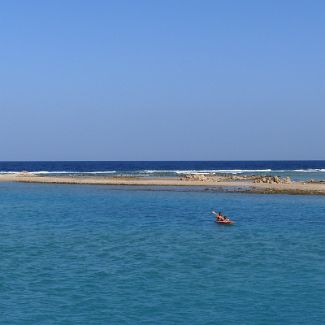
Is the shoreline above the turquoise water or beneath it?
above

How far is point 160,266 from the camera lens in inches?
914

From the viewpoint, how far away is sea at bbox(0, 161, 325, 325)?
17.1 meters

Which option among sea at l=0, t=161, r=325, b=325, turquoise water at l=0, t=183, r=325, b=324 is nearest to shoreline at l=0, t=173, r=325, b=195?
sea at l=0, t=161, r=325, b=325

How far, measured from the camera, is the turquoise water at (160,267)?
1712cm

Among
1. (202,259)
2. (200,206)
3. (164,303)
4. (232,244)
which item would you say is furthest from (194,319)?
(200,206)

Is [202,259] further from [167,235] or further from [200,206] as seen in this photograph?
[200,206]

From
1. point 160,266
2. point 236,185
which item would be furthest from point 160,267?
point 236,185

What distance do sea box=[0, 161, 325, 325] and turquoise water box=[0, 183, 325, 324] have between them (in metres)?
0.04

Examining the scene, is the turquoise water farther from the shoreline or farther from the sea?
the shoreline

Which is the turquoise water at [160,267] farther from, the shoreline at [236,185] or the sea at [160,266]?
the shoreline at [236,185]

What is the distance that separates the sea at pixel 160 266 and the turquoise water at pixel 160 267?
4cm

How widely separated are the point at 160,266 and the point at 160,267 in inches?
8.0

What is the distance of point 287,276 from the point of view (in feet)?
70.7

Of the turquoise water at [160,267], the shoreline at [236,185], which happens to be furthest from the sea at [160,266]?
the shoreline at [236,185]
